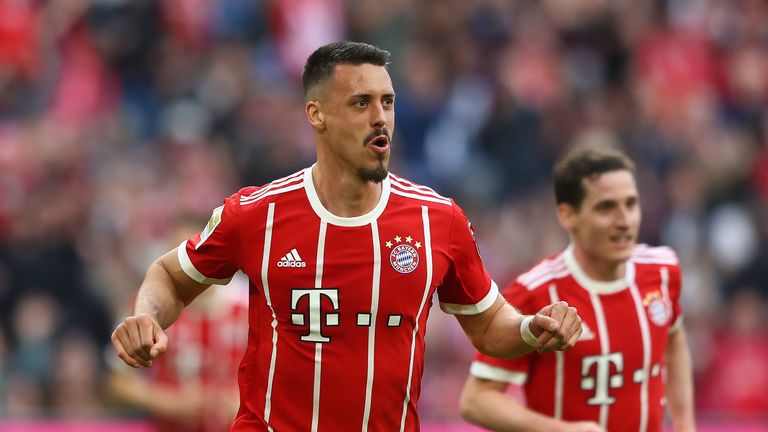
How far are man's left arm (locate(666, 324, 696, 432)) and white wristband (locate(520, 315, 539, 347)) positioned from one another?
1539 mm

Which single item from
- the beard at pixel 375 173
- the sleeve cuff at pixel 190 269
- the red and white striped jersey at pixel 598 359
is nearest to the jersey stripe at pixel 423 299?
the beard at pixel 375 173

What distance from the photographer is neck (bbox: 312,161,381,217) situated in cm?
546

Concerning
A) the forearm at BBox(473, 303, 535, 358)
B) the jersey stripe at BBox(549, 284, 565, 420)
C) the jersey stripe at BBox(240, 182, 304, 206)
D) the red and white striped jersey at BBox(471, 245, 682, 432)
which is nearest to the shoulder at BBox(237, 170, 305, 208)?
the jersey stripe at BBox(240, 182, 304, 206)

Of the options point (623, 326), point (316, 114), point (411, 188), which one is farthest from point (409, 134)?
point (316, 114)

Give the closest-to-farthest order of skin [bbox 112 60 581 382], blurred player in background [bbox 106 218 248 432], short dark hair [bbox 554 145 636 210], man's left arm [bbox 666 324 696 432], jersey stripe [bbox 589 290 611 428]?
skin [bbox 112 60 581 382] < jersey stripe [bbox 589 290 611 428] < short dark hair [bbox 554 145 636 210] < man's left arm [bbox 666 324 696 432] < blurred player in background [bbox 106 218 248 432]

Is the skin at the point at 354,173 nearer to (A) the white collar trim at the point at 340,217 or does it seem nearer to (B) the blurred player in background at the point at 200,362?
(A) the white collar trim at the point at 340,217

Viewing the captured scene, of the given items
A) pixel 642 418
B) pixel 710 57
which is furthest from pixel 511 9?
pixel 642 418

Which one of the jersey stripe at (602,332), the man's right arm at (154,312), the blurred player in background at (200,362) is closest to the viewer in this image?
the man's right arm at (154,312)

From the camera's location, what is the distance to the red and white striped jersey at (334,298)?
5391 millimetres

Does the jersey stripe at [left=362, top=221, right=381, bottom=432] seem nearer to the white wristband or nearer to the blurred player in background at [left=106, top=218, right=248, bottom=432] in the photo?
the white wristband

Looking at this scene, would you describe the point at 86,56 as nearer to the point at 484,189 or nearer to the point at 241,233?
the point at 484,189

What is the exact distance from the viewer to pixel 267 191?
5.54 meters

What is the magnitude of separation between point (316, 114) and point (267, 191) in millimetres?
357

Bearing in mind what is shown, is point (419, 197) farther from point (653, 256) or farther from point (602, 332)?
point (653, 256)
